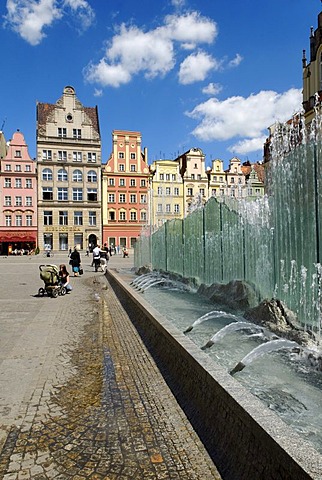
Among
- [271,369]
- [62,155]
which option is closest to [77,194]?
[62,155]

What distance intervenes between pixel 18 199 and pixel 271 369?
175 ft

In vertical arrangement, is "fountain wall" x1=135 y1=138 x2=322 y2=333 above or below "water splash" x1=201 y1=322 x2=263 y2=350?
above

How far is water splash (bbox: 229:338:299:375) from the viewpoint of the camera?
438 centimetres

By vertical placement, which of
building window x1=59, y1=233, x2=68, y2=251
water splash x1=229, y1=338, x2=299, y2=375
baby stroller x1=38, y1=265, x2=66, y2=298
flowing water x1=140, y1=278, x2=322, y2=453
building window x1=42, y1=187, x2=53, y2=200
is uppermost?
building window x1=42, y1=187, x2=53, y2=200

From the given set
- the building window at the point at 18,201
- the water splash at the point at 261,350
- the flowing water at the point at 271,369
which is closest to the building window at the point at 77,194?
the building window at the point at 18,201

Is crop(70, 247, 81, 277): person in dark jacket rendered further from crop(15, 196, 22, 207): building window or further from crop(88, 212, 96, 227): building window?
crop(88, 212, 96, 227): building window

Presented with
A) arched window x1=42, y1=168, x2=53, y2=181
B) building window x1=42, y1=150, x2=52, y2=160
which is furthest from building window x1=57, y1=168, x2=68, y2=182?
building window x1=42, y1=150, x2=52, y2=160

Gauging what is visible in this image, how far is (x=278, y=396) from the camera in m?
3.93

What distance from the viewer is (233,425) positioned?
3.03 meters

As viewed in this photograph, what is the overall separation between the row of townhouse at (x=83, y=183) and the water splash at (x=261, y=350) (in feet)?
154

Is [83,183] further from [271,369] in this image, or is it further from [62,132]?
[271,369]

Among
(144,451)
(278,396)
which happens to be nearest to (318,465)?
(144,451)

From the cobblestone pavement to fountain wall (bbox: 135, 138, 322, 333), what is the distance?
10.0 feet

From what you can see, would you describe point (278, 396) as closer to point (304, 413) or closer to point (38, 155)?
point (304, 413)
